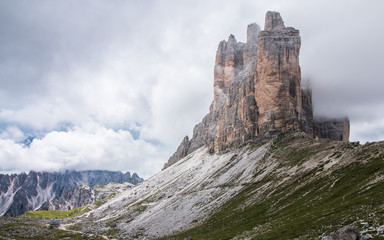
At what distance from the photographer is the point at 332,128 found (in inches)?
6919

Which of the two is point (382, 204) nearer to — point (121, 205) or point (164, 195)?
point (164, 195)

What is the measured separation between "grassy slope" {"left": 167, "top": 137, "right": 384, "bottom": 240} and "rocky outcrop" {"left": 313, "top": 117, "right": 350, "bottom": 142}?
8014cm

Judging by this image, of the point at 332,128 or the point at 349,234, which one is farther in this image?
the point at 332,128

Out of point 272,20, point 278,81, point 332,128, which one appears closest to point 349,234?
point 278,81

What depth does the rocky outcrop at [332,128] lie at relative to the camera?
173 m

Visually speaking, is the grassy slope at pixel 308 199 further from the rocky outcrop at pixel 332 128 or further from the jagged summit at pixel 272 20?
the jagged summit at pixel 272 20

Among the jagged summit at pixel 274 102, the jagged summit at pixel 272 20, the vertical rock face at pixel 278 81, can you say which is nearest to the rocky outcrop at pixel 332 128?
the jagged summit at pixel 274 102

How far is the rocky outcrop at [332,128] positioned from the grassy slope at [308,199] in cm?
8014

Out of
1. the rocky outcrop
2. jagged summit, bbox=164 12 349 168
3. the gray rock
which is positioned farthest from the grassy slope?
the rocky outcrop

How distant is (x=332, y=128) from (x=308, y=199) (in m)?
134

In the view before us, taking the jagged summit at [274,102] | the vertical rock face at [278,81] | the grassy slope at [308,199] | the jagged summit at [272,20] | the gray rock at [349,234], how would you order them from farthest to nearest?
the jagged summit at [272,20] < the jagged summit at [274,102] < the vertical rock face at [278,81] < the grassy slope at [308,199] < the gray rock at [349,234]

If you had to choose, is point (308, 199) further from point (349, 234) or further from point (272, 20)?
point (272, 20)

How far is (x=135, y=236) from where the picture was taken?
8894 cm

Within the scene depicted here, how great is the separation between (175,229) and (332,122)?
138 metres
